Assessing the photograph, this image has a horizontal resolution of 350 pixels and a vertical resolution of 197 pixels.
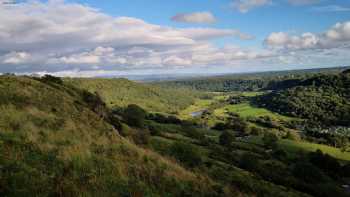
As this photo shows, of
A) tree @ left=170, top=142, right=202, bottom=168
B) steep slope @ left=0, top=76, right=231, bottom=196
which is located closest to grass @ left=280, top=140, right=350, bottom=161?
tree @ left=170, top=142, right=202, bottom=168

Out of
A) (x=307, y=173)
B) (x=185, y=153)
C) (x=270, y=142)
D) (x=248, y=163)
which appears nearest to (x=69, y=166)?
(x=185, y=153)

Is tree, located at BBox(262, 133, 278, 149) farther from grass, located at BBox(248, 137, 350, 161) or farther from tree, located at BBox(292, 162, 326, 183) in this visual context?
tree, located at BBox(292, 162, 326, 183)

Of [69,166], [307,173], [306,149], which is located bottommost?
[306,149]

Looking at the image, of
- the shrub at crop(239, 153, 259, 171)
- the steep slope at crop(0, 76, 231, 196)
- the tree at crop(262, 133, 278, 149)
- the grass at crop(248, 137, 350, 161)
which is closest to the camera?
the steep slope at crop(0, 76, 231, 196)

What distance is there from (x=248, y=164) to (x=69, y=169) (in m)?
63.3

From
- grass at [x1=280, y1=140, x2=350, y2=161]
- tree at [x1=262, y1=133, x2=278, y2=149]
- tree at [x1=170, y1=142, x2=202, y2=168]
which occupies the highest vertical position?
tree at [x1=170, y1=142, x2=202, y2=168]

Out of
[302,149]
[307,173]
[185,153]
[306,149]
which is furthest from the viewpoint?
[306,149]

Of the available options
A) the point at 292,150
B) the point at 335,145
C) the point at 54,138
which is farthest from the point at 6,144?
the point at 335,145

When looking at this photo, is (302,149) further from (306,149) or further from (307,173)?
(307,173)

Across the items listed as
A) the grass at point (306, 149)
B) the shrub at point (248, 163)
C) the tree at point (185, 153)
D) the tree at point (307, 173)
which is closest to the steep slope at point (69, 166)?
the tree at point (185, 153)

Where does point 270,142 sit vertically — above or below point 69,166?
below

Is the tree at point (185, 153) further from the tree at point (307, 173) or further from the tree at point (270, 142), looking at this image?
the tree at point (270, 142)

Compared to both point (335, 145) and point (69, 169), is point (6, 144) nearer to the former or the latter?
point (69, 169)

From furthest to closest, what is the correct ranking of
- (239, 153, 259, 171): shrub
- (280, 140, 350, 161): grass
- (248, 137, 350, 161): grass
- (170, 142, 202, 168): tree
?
(280, 140, 350, 161): grass → (248, 137, 350, 161): grass → (239, 153, 259, 171): shrub → (170, 142, 202, 168): tree
